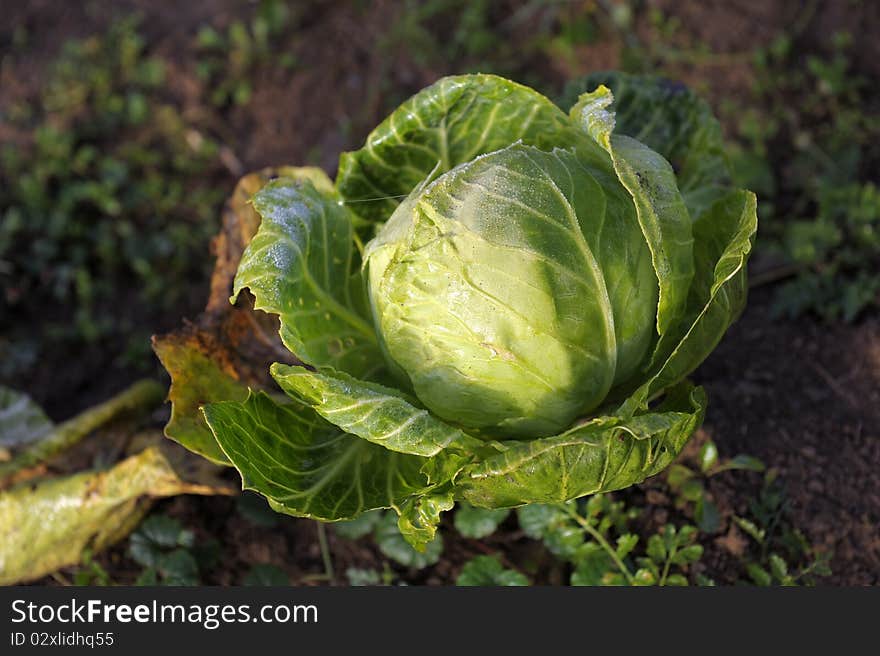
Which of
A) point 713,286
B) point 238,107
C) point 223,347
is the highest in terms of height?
point 713,286

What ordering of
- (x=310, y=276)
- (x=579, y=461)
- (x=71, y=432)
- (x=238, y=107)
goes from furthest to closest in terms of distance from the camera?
(x=238, y=107) < (x=71, y=432) < (x=310, y=276) < (x=579, y=461)

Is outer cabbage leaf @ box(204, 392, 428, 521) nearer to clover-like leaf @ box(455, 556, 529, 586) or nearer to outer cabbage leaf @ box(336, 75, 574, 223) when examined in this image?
clover-like leaf @ box(455, 556, 529, 586)

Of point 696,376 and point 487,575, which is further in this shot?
point 696,376

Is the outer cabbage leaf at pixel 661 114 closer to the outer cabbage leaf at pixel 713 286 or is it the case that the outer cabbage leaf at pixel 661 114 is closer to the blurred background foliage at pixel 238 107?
the outer cabbage leaf at pixel 713 286

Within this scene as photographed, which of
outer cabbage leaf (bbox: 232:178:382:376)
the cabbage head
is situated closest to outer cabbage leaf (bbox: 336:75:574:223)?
the cabbage head

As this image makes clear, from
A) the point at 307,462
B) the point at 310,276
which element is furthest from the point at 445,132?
the point at 307,462

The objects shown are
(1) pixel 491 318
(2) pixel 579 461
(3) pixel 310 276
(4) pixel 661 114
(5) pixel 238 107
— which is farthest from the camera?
(5) pixel 238 107

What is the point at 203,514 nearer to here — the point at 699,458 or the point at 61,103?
the point at 699,458

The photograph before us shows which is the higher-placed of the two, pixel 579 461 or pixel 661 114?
pixel 661 114

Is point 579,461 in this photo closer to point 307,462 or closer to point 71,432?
point 307,462
